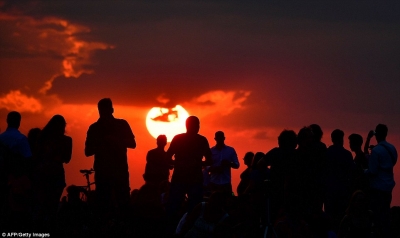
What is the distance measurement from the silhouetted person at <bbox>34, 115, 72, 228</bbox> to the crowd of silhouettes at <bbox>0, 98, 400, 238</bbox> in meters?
0.02

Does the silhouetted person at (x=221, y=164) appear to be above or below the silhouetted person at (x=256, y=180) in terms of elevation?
above

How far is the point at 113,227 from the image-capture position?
15703 millimetres

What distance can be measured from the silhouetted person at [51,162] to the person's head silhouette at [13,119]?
1.49 feet

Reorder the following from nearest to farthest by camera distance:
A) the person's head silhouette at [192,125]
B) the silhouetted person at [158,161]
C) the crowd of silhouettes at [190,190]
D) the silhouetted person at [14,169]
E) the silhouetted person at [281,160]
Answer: the crowd of silhouettes at [190,190], the silhouetted person at [281,160], the silhouetted person at [14,169], the person's head silhouette at [192,125], the silhouetted person at [158,161]

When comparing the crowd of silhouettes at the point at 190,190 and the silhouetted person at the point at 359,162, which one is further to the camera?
the silhouetted person at the point at 359,162

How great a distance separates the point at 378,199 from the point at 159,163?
5409 millimetres

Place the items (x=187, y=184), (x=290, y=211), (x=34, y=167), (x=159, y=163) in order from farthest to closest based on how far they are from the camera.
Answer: (x=159, y=163) < (x=187, y=184) < (x=34, y=167) < (x=290, y=211)

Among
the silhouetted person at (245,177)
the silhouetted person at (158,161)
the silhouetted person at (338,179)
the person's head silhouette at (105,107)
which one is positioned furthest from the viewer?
the silhouetted person at (158,161)

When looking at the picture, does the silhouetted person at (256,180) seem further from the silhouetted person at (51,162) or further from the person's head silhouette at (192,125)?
the silhouetted person at (51,162)

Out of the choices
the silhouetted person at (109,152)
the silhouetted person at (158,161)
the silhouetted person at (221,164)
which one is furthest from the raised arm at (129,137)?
the silhouetted person at (221,164)

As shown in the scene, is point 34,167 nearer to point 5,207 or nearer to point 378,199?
point 5,207

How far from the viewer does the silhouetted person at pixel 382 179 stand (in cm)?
1730

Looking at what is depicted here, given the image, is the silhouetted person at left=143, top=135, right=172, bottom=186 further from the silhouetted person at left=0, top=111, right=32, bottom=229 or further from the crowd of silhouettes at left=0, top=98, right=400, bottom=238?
the silhouetted person at left=0, top=111, right=32, bottom=229

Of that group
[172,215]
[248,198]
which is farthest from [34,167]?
[248,198]
